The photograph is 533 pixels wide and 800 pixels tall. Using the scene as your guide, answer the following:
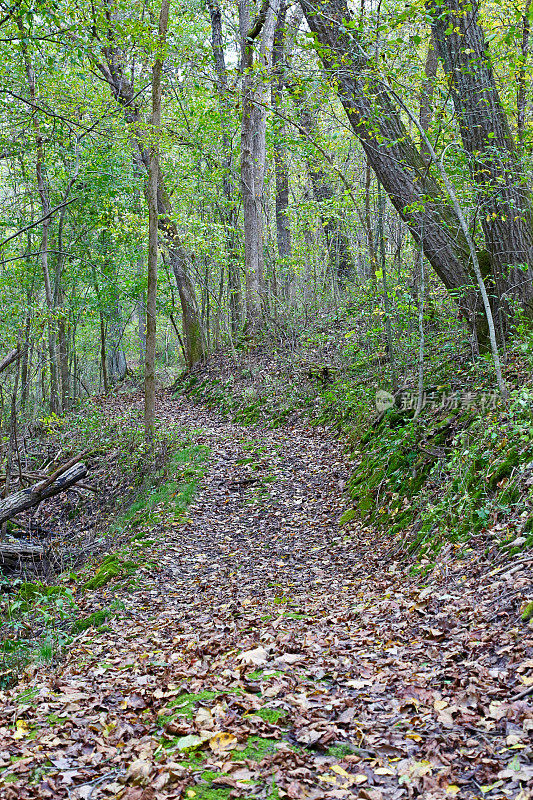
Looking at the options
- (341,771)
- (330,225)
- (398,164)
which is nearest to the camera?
(341,771)

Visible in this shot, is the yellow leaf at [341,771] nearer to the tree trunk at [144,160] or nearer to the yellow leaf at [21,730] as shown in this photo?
the yellow leaf at [21,730]

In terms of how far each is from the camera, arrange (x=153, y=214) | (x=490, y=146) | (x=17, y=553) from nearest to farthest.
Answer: (x=490, y=146) → (x=17, y=553) → (x=153, y=214)

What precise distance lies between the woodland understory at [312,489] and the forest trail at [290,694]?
0.02 meters

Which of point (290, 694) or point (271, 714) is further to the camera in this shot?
point (290, 694)

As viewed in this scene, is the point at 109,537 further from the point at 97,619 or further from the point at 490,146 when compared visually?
the point at 490,146

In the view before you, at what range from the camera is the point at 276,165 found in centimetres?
1894

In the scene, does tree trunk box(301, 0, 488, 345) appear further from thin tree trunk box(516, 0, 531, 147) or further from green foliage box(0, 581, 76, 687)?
green foliage box(0, 581, 76, 687)

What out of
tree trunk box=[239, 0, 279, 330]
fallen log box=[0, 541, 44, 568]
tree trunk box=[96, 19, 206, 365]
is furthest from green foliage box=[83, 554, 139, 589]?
tree trunk box=[96, 19, 206, 365]

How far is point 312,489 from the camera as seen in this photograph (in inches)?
354

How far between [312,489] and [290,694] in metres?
5.64

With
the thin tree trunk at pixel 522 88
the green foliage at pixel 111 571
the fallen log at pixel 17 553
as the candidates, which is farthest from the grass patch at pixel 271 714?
the thin tree trunk at pixel 522 88

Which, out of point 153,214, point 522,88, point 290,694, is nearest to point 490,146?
point 522,88

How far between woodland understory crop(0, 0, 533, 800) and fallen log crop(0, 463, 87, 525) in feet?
0.15

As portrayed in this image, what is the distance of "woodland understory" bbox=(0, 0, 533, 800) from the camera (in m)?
2.95
